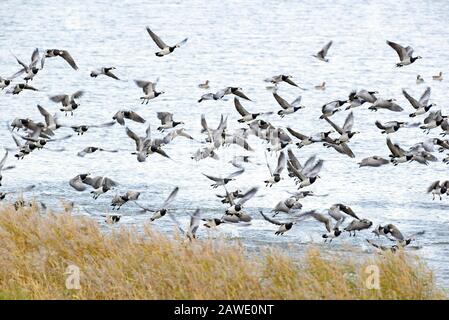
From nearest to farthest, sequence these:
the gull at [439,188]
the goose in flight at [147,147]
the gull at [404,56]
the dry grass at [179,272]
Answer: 1. the dry grass at [179,272]
2. the goose in flight at [147,147]
3. the gull at [404,56]
4. the gull at [439,188]

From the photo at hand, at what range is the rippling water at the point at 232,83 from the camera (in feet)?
99.7

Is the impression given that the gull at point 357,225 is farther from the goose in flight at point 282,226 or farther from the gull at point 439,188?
the gull at point 439,188

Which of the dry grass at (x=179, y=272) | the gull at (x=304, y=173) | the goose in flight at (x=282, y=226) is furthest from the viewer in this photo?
the gull at (x=304, y=173)

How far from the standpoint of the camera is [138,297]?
18.4 meters

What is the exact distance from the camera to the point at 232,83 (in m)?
51.7

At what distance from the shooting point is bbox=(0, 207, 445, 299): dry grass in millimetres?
18234

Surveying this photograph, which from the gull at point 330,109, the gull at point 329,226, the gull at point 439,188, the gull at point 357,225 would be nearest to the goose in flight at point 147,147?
the gull at point 329,226

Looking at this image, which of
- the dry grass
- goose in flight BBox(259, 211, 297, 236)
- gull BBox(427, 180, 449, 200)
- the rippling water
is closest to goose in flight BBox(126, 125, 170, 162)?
the rippling water

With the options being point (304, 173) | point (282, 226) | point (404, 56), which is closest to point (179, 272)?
point (282, 226)

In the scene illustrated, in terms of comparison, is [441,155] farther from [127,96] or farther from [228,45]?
[228,45]

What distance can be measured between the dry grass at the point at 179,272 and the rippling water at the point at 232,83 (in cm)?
150

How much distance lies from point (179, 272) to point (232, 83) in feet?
109

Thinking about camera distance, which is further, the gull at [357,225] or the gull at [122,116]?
the gull at [122,116]

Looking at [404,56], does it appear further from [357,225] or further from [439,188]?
[357,225]
